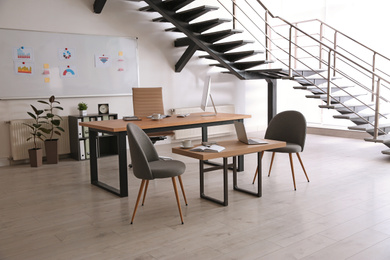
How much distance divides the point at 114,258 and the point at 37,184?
2330 millimetres

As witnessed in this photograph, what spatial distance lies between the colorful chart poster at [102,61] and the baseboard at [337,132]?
4.30 m

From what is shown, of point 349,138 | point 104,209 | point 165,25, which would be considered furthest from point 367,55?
point 104,209

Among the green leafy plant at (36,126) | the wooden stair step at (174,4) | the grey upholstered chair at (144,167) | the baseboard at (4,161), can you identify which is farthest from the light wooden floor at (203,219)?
the wooden stair step at (174,4)

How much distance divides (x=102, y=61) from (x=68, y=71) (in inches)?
22.8

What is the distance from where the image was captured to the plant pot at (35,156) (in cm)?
535

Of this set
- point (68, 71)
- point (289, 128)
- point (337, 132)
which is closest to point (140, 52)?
point (68, 71)

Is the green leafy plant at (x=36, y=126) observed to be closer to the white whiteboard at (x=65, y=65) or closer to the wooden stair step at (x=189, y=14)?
the white whiteboard at (x=65, y=65)

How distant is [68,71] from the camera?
5.89 meters

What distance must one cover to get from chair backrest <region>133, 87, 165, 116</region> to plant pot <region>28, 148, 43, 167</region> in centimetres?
146

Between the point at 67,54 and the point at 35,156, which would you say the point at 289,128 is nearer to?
the point at 35,156

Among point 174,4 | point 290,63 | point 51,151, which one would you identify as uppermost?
point 174,4

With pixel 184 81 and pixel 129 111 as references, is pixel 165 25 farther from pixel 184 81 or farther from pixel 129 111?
pixel 129 111

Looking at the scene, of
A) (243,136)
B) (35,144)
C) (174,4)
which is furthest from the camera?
(174,4)

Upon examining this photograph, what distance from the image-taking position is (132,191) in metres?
4.09
